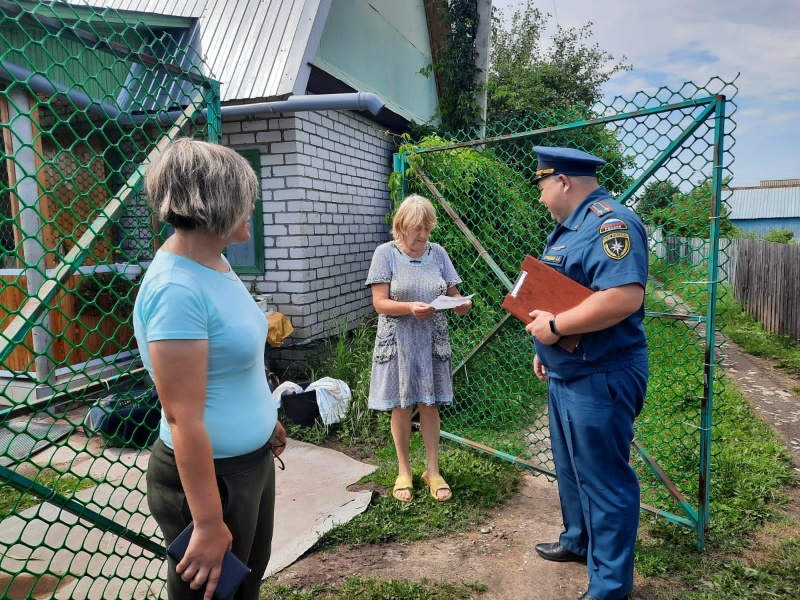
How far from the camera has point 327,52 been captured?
635 centimetres

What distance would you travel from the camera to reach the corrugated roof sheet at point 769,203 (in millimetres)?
38531

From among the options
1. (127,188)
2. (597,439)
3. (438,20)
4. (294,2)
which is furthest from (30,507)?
(438,20)

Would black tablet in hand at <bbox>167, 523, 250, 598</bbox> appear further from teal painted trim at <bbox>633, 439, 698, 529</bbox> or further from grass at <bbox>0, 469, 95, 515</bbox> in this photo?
teal painted trim at <bbox>633, 439, 698, 529</bbox>

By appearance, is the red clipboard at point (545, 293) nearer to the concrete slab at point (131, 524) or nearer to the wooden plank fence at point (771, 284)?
the concrete slab at point (131, 524)

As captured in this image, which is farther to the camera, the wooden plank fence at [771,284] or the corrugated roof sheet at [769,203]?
the corrugated roof sheet at [769,203]

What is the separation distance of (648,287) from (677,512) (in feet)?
4.30

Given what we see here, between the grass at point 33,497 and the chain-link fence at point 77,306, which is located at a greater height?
the chain-link fence at point 77,306

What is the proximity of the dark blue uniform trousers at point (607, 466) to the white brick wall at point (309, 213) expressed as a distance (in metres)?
3.69

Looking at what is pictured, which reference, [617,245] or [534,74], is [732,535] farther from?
[534,74]

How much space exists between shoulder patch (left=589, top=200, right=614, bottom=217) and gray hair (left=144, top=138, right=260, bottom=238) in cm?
145

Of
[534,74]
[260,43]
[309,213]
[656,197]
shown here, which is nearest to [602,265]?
[656,197]

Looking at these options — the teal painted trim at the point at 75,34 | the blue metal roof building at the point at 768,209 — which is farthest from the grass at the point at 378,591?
the blue metal roof building at the point at 768,209

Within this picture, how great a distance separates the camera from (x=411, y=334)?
10.5 feet

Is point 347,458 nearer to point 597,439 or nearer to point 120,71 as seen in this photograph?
point 597,439
